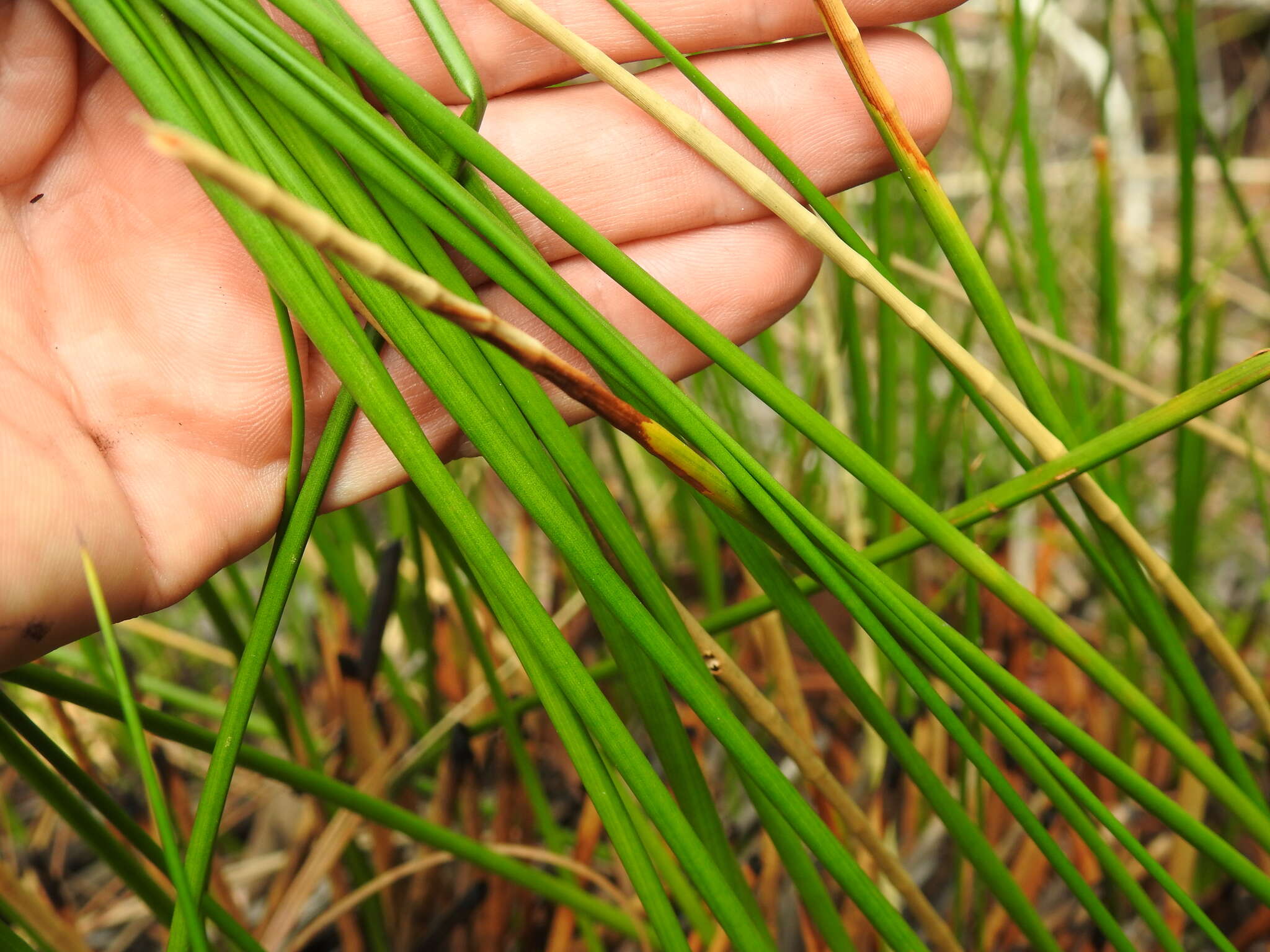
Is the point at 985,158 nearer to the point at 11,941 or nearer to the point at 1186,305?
the point at 1186,305

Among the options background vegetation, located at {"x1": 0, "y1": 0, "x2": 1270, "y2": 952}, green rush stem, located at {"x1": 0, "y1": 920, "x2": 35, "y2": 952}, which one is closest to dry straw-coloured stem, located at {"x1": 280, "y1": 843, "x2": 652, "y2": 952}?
background vegetation, located at {"x1": 0, "y1": 0, "x2": 1270, "y2": 952}

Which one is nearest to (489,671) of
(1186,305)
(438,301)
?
(438,301)

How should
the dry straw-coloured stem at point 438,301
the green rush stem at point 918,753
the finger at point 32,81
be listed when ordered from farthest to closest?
the finger at point 32,81
the green rush stem at point 918,753
the dry straw-coloured stem at point 438,301

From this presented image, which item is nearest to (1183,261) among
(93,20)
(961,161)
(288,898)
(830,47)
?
(830,47)

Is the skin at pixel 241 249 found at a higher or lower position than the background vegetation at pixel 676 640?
higher

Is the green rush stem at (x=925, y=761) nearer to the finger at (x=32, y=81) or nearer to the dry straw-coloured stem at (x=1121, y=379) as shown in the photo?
the dry straw-coloured stem at (x=1121, y=379)

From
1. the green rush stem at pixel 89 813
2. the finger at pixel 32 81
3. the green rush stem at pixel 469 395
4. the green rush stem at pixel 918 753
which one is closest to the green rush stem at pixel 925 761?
the green rush stem at pixel 918 753
